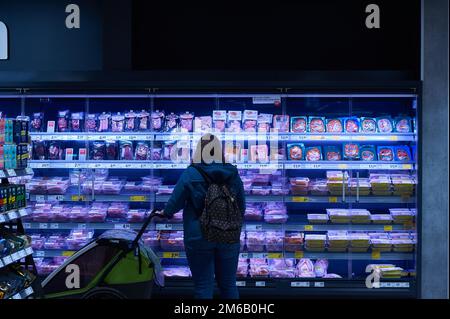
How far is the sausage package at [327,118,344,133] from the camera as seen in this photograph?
6219mm

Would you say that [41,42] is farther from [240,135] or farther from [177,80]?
[240,135]

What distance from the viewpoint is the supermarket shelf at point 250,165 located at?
5.98m

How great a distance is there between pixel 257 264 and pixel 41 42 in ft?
11.1

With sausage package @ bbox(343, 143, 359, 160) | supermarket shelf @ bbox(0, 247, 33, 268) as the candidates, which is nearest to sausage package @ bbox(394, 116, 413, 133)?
sausage package @ bbox(343, 143, 359, 160)

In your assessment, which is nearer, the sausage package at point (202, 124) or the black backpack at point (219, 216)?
the black backpack at point (219, 216)

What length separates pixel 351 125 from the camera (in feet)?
20.4

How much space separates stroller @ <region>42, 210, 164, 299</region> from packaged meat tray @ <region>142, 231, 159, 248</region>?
1184 mm

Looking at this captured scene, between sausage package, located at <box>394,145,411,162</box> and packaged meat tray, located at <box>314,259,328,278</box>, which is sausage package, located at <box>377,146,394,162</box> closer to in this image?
sausage package, located at <box>394,145,411,162</box>

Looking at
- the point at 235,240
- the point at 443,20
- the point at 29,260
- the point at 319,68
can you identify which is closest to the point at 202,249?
the point at 235,240

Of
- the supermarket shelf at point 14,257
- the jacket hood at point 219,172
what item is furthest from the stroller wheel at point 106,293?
the jacket hood at point 219,172

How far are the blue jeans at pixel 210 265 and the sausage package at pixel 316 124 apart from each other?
1774mm

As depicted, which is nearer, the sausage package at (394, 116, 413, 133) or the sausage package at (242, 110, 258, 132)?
the sausage package at (394, 116, 413, 133)

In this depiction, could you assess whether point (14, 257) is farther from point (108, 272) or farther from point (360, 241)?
point (360, 241)

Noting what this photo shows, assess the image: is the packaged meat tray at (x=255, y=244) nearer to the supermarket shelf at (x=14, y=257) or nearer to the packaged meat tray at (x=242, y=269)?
the packaged meat tray at (x=242, y=269)
